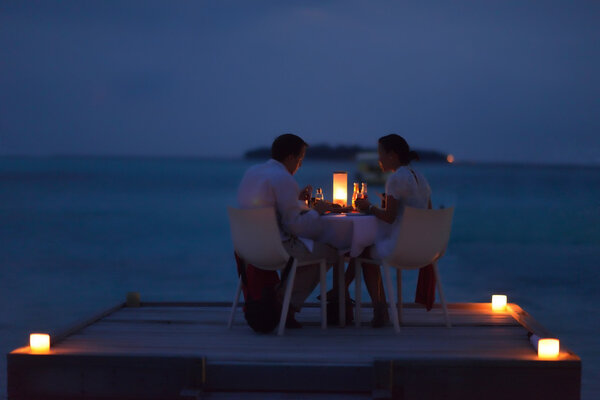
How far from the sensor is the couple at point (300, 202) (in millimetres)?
4332

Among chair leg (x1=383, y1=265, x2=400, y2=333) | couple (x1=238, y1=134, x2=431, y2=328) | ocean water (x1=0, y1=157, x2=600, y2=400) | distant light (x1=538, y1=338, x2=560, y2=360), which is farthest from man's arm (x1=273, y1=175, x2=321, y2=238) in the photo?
ocean water (x1=0, y1=157, x2=600, y2=400)

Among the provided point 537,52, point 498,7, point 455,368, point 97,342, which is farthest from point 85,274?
point 537,52

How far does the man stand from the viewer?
4320 millimetres

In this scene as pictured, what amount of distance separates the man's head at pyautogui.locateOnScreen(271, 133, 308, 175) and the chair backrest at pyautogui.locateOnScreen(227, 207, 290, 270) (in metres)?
0.36

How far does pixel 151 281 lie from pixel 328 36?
4124 cm

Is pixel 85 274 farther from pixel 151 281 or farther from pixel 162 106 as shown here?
pixel 162 106

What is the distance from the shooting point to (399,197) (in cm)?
441

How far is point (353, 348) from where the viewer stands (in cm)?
405

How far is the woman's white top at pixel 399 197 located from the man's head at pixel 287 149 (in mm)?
580

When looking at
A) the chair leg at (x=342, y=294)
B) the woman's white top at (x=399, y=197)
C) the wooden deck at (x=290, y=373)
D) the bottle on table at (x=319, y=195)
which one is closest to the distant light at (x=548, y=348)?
the wooden deck at (x=290, y=373)

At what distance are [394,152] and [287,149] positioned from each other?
654 mm

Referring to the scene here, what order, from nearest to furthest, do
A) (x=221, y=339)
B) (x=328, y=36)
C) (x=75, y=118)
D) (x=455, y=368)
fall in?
(x=455, y=368) < (x=221, y=339) < (x=328, y=36) < (x=75, y=118)

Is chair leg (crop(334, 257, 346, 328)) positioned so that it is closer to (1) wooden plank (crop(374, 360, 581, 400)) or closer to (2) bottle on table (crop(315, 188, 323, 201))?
(2) bottle on table (crop(315, 188, 323, 201))

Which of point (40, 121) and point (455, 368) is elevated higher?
point (40, 121)
